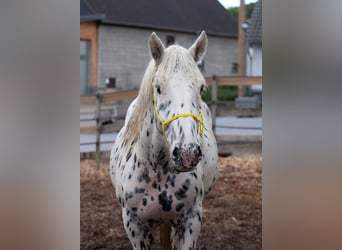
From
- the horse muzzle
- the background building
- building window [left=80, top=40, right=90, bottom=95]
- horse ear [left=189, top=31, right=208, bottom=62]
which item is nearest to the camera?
the horse muzzle

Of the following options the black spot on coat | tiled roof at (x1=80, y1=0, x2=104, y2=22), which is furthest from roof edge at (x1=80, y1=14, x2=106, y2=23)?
the black spot on coat

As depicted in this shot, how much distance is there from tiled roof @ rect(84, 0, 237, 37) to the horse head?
74.1 inches

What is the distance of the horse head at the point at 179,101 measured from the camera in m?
1.14

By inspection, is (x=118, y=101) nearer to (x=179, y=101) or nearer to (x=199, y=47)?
(x=199, y=47)

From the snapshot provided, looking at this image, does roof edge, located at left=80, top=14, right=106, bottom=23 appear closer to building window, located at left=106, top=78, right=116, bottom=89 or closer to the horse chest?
building window, located at left=106, top=78, right=116, bottom=89

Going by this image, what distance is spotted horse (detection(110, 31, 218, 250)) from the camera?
3.94 ft

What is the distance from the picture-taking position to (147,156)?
1404 mm

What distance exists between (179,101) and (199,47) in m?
0.26

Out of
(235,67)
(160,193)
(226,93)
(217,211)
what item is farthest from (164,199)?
(235,67)

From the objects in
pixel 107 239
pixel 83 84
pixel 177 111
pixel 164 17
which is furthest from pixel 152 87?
pixel 83 84

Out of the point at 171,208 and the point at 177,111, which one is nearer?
the point at 177,111

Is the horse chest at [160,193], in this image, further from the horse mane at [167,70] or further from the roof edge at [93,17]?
the roof edge at [93,17]
